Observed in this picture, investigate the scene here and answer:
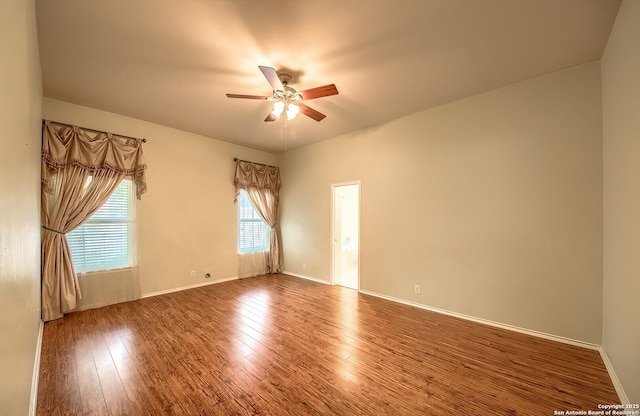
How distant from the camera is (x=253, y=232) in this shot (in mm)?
5559

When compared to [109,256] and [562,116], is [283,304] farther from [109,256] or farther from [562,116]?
[562,116]

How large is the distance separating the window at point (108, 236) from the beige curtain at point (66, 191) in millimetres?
154

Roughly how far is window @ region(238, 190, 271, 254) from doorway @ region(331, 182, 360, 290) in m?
1.82

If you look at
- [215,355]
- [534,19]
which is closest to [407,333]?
[215,355]

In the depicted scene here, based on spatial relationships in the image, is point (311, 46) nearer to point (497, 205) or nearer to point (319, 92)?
point (319, 92)

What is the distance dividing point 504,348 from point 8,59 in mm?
4262

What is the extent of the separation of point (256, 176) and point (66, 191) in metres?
3.04

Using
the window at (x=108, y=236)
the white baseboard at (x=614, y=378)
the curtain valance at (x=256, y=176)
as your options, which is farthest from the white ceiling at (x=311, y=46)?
the white baseboard at (x=614, y=378)

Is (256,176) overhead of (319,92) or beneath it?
beneath

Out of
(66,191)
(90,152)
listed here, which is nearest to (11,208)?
(66,191)

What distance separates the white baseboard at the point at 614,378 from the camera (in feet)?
5.76

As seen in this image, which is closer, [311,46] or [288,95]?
[311,46]

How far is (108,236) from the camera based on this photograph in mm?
3680

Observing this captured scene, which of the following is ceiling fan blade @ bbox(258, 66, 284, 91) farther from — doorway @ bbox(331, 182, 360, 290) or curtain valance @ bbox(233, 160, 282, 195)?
curtain valance @ bbox(233, 160, 282, 195)
